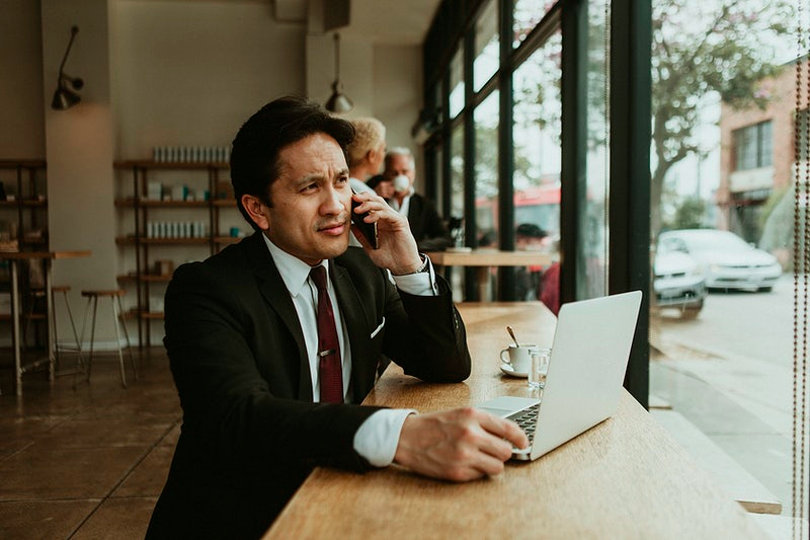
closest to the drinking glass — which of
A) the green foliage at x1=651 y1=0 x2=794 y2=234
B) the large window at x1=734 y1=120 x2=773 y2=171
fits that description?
the large window at x1=734 y1=120 x2=773 y2=171

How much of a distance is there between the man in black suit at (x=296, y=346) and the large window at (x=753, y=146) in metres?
1.15

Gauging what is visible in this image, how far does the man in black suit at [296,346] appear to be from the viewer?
1079 millimetres

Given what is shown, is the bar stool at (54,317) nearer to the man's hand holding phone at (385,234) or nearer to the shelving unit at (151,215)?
the shelving unit at (151,215)

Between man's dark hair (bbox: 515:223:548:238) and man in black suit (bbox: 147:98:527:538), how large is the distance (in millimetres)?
2900

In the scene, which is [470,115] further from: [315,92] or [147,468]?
[147,468]

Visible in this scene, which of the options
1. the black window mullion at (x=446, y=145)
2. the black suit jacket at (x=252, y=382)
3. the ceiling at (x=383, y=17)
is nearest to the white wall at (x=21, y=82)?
the ceiling at (x=383, y=17)

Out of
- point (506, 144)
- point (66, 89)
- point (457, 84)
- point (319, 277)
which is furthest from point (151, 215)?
point (319, 277)

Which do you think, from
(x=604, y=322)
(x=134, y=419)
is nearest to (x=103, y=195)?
(x=134, y=419)

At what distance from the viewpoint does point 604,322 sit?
1.18 m

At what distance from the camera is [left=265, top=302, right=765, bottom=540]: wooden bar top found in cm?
86

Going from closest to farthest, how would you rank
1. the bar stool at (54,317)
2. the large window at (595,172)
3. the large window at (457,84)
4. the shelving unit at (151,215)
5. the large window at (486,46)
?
the large window at (595,172) → the large window at (486,46) → the large window at (457,84) → the bar stool at (54,317) → the shelving unit at (151,215)

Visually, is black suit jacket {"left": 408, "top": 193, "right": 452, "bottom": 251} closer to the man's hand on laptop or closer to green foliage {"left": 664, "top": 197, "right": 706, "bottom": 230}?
green foliage {"left": 664, "top": 197, "right": 706, "bottom": 230}

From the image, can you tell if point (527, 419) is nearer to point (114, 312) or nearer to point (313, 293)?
point (313, 293)

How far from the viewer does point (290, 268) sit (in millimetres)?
1607
